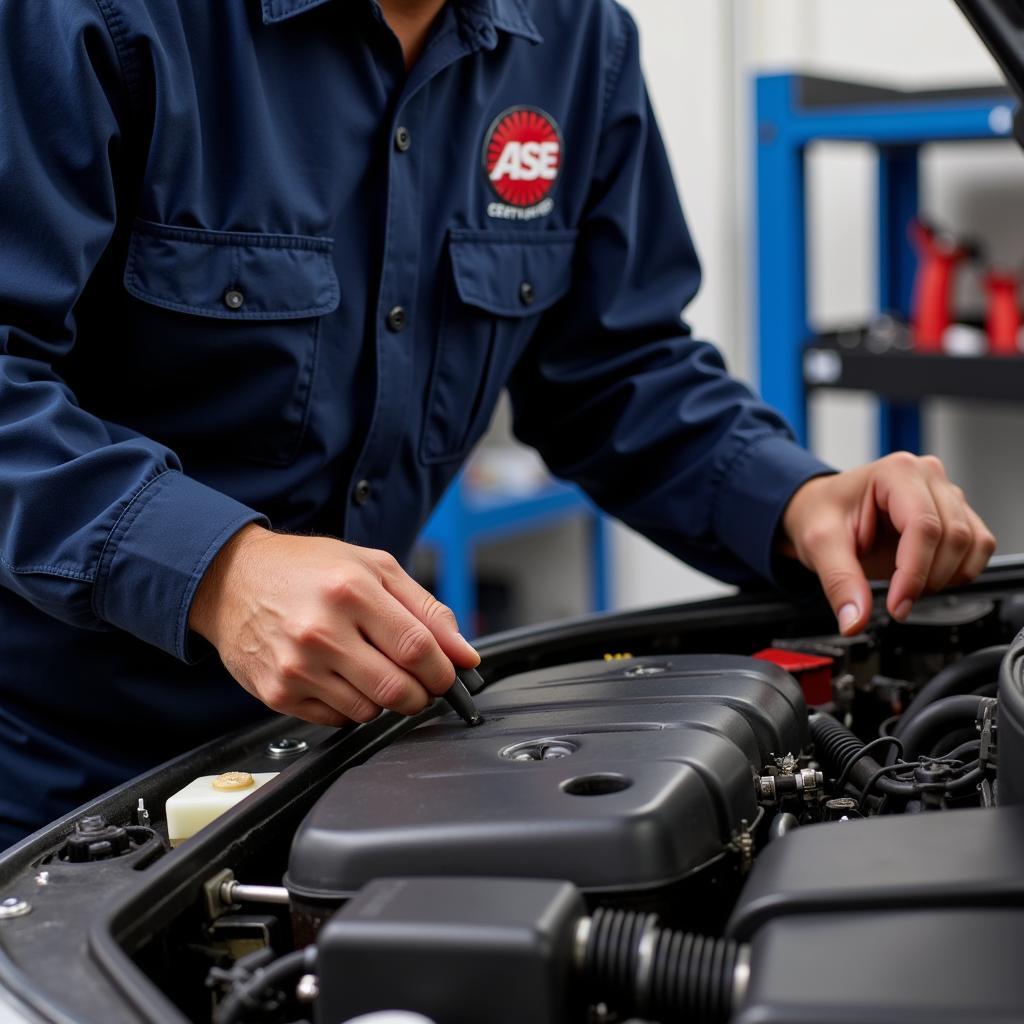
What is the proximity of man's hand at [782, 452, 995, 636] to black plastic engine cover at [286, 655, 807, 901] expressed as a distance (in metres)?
0.24

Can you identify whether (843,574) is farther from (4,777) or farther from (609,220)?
(4,777)

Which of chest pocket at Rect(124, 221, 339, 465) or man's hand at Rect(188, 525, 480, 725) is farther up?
chest pocket at Rect(124, 221, 339, 465)

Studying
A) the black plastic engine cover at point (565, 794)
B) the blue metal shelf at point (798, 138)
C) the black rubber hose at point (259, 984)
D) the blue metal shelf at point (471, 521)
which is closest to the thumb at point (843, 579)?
the black plastic engine cover at point (565, 794)

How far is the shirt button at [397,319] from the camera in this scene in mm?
1078

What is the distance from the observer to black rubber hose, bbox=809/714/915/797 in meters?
0.73

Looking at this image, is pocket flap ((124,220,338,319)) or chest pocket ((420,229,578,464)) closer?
pocket flap ((124,220,338,319))

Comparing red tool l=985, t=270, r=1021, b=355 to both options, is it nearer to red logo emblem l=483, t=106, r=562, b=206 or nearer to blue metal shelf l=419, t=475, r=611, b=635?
blue metal shelf l=419, t=475, r=611, b=635

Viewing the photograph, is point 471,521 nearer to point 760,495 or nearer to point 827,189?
point 827,189

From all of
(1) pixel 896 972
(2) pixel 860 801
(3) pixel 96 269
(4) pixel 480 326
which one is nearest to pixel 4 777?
(3) pixel 96 269

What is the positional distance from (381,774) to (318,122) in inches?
21.0

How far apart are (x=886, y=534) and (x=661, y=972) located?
24.7 inches

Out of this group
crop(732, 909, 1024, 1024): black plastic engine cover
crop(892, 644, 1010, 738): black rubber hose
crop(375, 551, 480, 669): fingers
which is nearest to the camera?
crop(732, 909, 1024, 1024): black plastic engine cover

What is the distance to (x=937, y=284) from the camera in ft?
8.23

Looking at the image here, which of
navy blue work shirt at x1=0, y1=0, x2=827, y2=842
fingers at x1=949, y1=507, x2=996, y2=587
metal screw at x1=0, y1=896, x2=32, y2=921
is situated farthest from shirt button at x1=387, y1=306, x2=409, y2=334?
metal screw at x1=0, y1=896, x2=32, y2=921
